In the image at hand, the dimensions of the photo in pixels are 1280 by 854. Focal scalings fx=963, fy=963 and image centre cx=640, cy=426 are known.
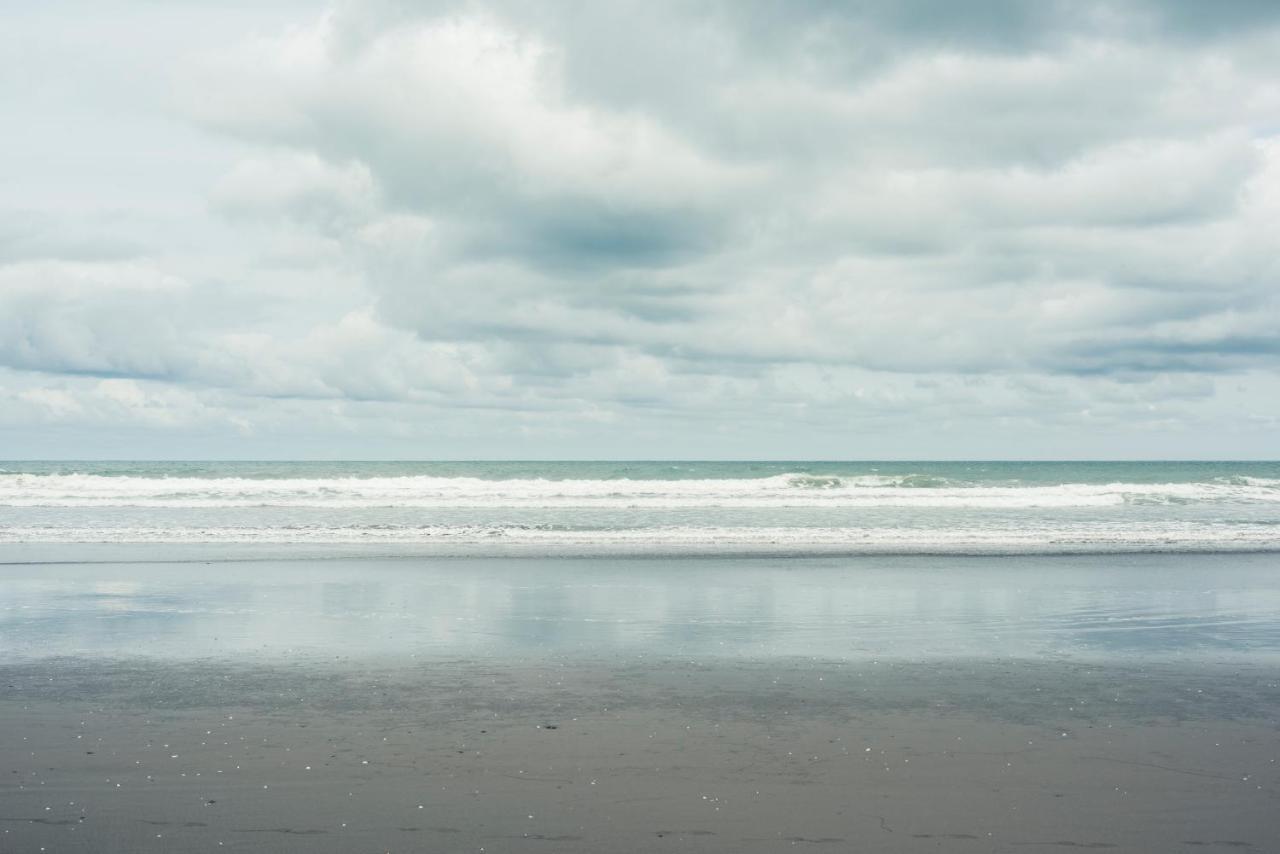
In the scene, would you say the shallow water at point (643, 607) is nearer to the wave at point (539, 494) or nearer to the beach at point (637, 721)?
the beach at point (637, 721)

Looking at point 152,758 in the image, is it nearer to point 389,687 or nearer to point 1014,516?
point 389,687

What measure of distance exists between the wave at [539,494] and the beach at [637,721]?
2780 centimetres

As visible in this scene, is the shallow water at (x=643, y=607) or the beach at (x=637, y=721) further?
the shallow water at (x=643, y=607)

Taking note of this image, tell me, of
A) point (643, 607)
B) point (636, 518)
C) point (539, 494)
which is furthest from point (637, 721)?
point (539, 494)

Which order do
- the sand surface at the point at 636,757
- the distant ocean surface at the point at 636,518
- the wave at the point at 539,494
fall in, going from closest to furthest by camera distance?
1. the sand surface at the point at 636,757
2. the distant ocean surface at the point at 636,518
3. the wave at the point at 539,494

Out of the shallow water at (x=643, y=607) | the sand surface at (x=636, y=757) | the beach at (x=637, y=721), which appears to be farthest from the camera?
the shallow water at (x=643, y=607)

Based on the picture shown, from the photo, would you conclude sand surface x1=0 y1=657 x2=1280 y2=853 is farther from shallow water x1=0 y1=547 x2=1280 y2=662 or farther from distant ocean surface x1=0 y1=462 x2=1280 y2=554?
distant ocean surface x1=0 y1=462 x2=1280 y2=554

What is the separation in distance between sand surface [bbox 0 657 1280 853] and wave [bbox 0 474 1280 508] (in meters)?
32.4

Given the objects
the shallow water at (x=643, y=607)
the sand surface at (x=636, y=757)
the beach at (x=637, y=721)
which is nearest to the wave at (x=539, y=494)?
the shallow water at (x=643, y=607)

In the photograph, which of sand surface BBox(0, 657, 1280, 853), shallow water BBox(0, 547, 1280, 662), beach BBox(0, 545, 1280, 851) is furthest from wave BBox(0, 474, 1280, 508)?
sand surface BBox(0, 657, 1280, 853)

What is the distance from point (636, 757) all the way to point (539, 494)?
44.4 metres

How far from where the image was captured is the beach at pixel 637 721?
6.39 meters

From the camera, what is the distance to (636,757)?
771cm

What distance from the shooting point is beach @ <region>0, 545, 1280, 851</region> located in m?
6.39
